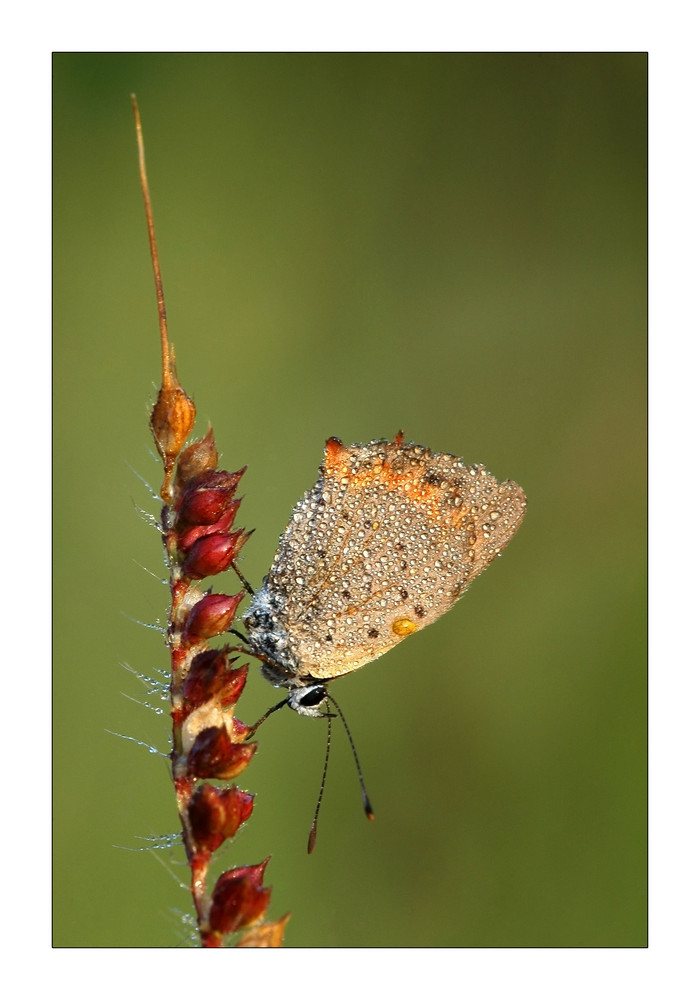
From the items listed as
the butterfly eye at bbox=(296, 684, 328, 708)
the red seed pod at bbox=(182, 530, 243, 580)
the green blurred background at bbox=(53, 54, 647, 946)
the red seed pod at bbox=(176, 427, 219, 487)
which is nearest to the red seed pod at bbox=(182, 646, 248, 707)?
the red seed pod at bbox=(182, 530, 243, 580)

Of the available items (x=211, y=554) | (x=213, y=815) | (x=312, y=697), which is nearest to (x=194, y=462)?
(x=211, y=554)

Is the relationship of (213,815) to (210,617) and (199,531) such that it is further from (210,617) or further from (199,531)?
(199,531)

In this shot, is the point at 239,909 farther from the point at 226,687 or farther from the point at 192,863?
the point at 226,687

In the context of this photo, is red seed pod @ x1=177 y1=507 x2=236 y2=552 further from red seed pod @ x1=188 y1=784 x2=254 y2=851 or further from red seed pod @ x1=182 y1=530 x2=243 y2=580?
Result: red seed pod @ x1=188 y1=784 x2=254 y2=851

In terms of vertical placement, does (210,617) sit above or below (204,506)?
below

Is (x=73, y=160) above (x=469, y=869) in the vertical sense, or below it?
above

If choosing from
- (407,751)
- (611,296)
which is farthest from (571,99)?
(407,751)

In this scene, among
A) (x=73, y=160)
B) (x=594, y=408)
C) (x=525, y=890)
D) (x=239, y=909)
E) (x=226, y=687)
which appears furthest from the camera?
(x=594, y=408)
